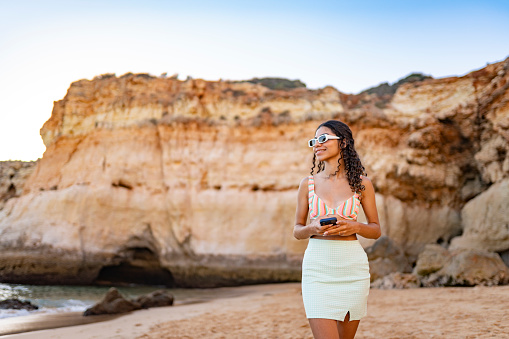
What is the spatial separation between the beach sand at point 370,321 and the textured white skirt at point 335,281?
2.32 meters

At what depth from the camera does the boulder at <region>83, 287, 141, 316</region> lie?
771cm

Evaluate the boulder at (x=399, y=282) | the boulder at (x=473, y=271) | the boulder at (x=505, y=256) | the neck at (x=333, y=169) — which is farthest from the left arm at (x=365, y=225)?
the boulder at (x=505, y=256)

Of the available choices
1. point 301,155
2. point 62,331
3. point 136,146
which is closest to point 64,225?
point 136,146

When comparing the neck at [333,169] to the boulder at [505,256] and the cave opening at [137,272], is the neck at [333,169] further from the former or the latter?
the cave opening at [137,272]

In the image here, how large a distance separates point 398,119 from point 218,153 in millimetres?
6703

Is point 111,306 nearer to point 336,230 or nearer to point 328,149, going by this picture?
point 328,149

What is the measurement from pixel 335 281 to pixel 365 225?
350 millimetres

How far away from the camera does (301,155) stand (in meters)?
15.2

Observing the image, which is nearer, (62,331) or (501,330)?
Answer: (501,330)

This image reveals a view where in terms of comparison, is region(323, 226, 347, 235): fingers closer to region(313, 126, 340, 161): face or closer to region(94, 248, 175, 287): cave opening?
region(313, 126, 340, 161): face

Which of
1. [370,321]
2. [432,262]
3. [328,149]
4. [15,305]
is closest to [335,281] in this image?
[328,149]

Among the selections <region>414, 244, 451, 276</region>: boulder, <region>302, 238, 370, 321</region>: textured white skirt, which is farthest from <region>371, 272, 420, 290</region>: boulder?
<region>302, 238, 370, 321</region>: textured white skirt

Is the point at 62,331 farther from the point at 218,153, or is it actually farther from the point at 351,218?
the point at 218,153

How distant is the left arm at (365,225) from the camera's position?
6.73 feet
